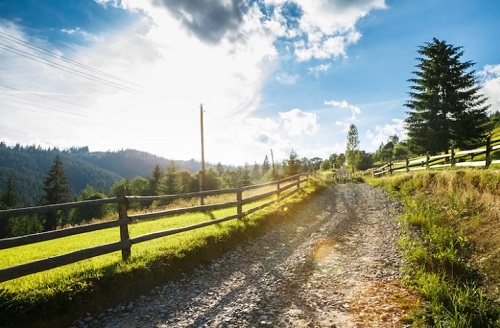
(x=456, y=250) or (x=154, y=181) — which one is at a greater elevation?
(x=154, y=181)

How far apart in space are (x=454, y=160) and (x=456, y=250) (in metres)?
13.4

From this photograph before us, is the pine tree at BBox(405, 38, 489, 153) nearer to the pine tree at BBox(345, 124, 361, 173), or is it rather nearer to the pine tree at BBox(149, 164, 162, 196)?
the pine tree at BBox(345, 124, 361, 173)

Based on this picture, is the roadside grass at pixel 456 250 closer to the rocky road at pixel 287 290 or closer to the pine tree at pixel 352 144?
the rocky road at pixel 287 290

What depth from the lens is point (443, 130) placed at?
34.8m

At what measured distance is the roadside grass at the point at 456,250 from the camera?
17.1 feet

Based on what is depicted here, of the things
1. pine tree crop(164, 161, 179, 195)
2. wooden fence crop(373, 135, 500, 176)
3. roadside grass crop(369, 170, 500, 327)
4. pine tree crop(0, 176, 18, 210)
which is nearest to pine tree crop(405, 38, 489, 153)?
wooden fence crop(373, 135, 500, 176)

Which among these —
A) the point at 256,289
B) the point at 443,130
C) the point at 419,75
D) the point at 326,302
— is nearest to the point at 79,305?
the point at 256,289

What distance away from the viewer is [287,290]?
6.84 meters

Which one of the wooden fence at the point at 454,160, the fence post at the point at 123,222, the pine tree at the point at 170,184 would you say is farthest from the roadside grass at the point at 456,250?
the pine tree at the point at 170,184

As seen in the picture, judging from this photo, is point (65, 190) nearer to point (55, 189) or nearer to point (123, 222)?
point (55, 189)

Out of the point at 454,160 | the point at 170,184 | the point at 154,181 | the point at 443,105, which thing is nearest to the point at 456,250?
the point at 454,160

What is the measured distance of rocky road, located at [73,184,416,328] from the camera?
546 cm

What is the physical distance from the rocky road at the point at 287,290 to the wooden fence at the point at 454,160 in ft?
22.4

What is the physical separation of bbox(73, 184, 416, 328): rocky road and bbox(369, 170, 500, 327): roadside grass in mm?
Result: 542
